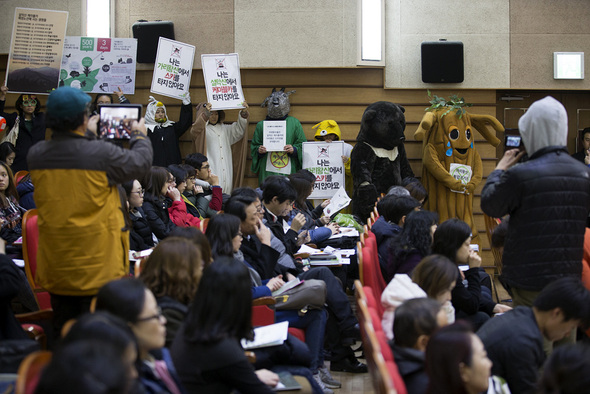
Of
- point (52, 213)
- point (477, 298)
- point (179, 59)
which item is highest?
point (179, 59)

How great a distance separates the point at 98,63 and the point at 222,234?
178 inches

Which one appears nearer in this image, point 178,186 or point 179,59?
point 178,186

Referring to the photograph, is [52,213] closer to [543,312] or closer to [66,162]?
[66,162]

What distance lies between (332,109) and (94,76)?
8.91ft

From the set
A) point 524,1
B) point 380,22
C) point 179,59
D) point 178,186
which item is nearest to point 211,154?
point 179,59

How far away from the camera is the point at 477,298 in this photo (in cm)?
362

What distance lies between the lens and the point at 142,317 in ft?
6.68

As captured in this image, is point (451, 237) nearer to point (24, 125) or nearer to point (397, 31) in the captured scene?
point (397, 31)

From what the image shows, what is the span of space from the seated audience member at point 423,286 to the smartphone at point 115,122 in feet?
4.66

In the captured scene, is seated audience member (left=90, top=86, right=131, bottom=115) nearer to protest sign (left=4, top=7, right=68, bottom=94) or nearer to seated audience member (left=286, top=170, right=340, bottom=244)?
protest sign (left=4, top=7, right=68, bottom=94)

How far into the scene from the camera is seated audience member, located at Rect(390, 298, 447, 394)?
2.25 meters

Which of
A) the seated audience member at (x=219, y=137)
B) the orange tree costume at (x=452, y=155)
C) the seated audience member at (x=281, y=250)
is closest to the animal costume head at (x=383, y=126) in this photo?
the orange tree costume at (x=452, y=155)

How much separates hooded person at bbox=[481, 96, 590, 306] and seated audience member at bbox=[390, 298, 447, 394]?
0.89 metres

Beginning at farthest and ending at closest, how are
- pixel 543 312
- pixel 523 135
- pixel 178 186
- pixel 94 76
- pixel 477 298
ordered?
pixel 94 76, pixel 178 186, pixel 477 298, pixel 523 135, pixel 543 312
